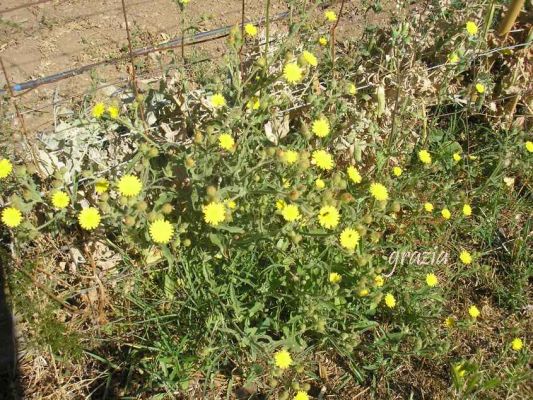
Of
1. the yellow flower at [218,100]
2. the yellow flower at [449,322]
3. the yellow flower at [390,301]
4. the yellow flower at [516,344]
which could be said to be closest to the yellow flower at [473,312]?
the yellow flower at [449,322]

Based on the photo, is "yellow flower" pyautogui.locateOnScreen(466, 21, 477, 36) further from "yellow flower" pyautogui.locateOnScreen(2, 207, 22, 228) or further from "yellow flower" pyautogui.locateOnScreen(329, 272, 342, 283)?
"yellow flower" pyautogui.locateOnScreen(2, 207, 22, 228)

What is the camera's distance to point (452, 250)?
2.94m

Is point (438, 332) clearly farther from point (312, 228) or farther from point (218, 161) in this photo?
point (218, 161)

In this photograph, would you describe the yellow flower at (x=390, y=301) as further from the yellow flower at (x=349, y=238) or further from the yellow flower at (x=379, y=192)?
the yellow flower at (x=379, y=192)

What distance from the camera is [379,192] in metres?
2.59

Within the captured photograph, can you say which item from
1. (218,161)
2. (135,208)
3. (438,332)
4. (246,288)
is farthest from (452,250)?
(135,208)

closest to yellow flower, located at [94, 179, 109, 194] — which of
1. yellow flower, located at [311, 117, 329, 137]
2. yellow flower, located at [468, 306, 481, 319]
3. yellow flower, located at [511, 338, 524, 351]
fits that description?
yellow flower, located at [311, 117, 329, 137]

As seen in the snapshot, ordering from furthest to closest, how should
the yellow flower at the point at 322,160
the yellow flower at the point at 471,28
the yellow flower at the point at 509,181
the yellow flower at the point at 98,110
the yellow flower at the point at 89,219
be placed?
the yellow flower at the point at 509,181
the yellow flower at the point at 471,28
the yellow flower at the point at 322,160
the yellow flower at the point at 98,110
the yellow flower at the point at 89,219

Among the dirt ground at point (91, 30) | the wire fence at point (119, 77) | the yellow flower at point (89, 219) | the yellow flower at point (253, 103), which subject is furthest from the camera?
the dirt ground at point (91, 30)

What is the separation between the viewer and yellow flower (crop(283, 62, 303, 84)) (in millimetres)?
2465

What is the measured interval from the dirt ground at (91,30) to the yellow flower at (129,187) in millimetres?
1830

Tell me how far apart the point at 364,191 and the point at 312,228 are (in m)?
0.52

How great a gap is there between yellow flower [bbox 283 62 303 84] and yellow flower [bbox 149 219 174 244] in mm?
927

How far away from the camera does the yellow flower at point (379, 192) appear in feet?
8.46
